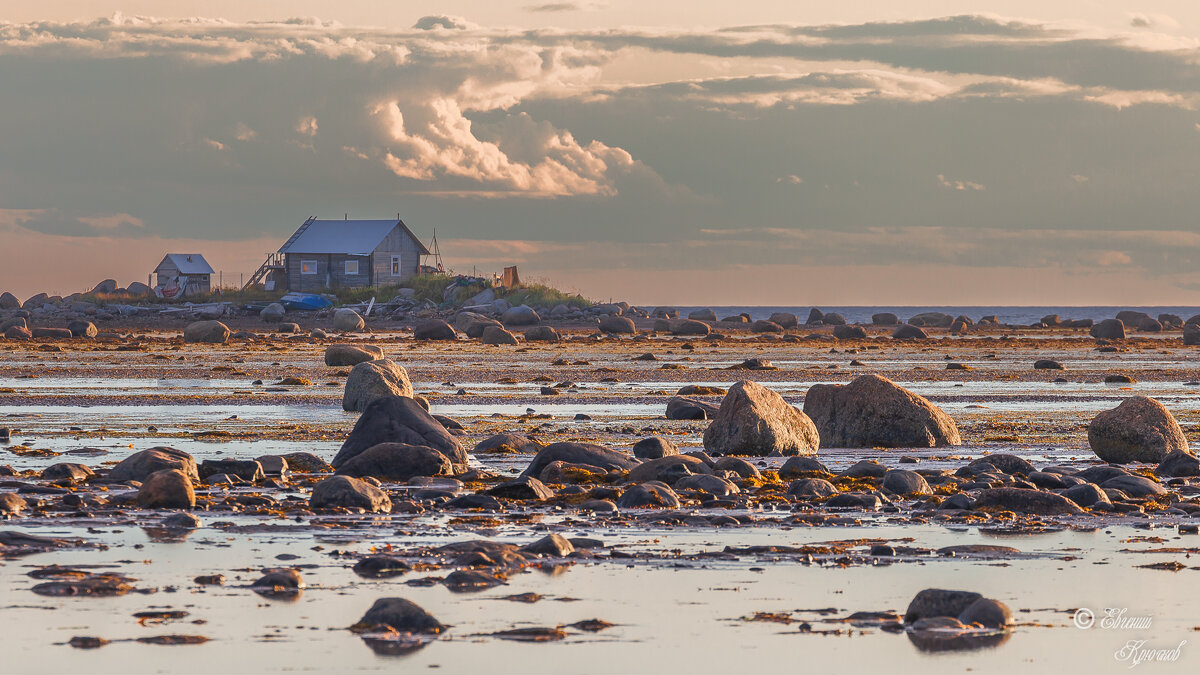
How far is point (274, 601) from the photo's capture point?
8.49 meters

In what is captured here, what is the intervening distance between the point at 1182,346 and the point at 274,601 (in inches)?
2315

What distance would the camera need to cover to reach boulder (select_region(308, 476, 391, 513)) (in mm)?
12242

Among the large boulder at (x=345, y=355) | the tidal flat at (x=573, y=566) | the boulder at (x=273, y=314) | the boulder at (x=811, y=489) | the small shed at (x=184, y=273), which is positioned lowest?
the tidal flat at (x=573, y=566)

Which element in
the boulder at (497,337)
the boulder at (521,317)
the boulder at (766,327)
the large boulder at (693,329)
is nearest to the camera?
the boulder at (497,337)

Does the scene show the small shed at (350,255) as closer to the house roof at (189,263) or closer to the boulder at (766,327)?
the house roof at (189,263)

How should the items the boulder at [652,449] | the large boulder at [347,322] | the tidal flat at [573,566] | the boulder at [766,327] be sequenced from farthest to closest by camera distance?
the boulder at [766,327], the large boulder at [347,322], the boulder at [652,449], the tidal flat at [573,566]

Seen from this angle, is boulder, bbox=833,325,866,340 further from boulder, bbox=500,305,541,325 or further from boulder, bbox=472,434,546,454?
boulder, bbox=472,434,546,454

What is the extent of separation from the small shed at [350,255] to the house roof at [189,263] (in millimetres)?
12707

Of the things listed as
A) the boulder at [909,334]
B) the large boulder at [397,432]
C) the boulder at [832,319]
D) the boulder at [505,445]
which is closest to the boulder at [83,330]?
the boulder at [909,334]

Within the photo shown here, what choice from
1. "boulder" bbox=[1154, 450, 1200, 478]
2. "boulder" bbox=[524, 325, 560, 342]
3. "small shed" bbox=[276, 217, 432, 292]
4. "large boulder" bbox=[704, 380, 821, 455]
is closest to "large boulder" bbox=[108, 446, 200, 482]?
"large boulder" bbox=[704, 380, 821, 455]

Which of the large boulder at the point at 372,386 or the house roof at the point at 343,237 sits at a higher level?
the house roof at the point at 343,237

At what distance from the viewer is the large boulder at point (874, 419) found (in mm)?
18781

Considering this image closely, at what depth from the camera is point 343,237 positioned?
101750 millimetres

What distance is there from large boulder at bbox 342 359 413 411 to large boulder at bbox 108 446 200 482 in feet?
33.5
